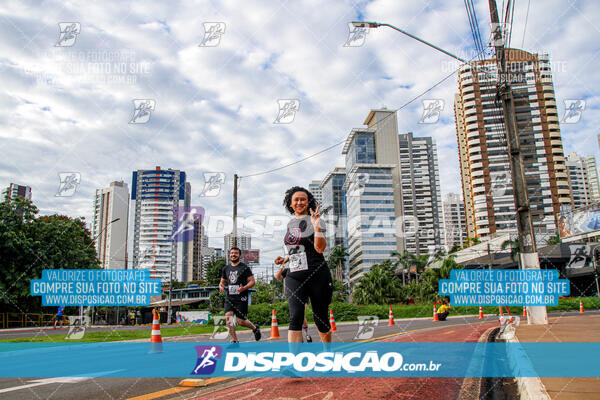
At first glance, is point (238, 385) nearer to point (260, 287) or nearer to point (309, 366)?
point (309, 366)

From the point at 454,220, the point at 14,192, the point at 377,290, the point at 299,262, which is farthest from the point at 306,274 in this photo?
the point at 454,220

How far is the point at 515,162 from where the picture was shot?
429 inches

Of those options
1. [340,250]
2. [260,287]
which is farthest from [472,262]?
[260,287]

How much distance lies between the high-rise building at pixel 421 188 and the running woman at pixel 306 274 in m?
160

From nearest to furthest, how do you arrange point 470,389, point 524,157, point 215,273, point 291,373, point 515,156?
point 470,389, point 291,373, point 515,156, point 215,273, point 524,157

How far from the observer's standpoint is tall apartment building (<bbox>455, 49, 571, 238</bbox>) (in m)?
93.4

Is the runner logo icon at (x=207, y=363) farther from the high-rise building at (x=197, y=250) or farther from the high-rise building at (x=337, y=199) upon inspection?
the high-rise building at (x=337, y=199)

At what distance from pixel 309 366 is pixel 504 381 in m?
1.92

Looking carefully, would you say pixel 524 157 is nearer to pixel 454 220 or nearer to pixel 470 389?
pixel 454 220

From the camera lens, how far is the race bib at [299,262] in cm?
382

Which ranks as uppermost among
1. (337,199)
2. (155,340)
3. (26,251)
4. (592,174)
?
(592,174)

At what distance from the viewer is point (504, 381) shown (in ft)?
13.0

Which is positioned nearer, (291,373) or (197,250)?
(291,373)

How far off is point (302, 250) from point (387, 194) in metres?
126
